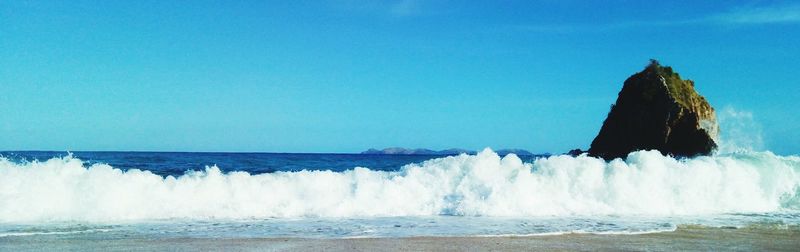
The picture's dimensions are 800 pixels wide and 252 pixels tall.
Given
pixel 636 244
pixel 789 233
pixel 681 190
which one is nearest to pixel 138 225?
pixel 636 244

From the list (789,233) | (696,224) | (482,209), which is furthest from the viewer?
(482,209)

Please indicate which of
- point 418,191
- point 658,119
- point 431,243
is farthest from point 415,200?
point 658,119

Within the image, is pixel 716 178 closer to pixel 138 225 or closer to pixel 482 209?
pixel 482 209

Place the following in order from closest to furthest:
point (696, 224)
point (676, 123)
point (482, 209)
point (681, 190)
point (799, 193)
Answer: point (696, 224) → point (482, 209) → point (681, 190) → point (799, 193) → point (676, 123)

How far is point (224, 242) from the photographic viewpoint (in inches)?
324

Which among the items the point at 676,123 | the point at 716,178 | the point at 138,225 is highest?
the point at 676,123

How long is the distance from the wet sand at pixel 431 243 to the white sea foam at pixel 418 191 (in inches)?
125

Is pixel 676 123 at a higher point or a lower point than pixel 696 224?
higher

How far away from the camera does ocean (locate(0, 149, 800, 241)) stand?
10.0 meters

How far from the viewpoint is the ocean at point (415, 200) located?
32.9 ft

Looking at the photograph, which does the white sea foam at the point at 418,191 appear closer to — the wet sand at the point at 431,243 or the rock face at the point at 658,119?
the wet sand at the point at 431,243

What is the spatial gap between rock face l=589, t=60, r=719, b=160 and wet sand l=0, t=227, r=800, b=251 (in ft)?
71.8

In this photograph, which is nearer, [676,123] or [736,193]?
[736,193]

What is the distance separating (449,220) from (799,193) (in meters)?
10.3
